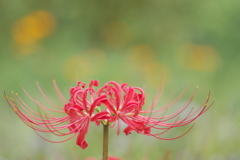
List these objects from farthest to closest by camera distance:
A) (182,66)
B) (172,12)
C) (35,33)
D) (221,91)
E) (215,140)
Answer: (172,12) → (35,33) → (182,66) → (221,91) → (215,140)

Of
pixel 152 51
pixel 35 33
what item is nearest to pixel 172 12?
pixel 152 51

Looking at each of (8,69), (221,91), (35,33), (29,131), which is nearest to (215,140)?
(221,91)

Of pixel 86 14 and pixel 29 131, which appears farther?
pixel 86 14

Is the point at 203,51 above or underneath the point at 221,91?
above

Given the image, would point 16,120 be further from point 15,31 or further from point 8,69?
point 15,31

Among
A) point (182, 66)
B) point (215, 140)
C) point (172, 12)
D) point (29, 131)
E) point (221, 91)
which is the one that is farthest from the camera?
point (172, 12)

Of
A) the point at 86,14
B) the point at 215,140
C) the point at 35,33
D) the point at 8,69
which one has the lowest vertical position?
the point at 215,140
